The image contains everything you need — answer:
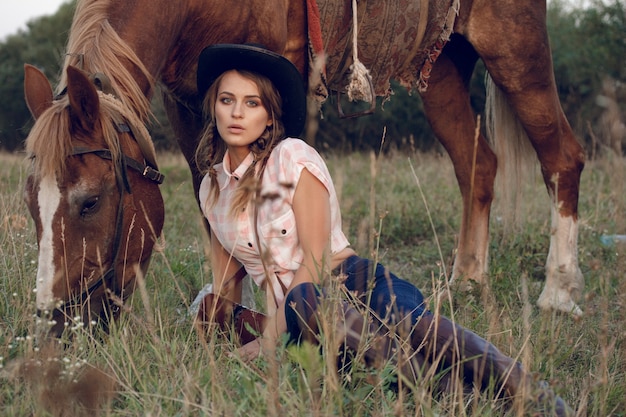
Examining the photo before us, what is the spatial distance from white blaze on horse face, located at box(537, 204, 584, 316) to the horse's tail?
48 cm

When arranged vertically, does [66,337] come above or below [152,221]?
below

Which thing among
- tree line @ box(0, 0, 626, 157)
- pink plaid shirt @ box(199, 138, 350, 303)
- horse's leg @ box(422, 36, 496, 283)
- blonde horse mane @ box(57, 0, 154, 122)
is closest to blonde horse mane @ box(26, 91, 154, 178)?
blonde horse mane @ box(57, 0, 154, 122)

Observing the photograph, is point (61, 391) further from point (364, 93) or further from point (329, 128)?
point (329, 128)

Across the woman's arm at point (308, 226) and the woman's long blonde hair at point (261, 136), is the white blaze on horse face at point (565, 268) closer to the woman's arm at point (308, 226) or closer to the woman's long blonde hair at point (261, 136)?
the woman's arm at point (308, 226)

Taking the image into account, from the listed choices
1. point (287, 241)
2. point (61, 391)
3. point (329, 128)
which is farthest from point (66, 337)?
point (329, 128)

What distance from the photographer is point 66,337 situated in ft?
7.73

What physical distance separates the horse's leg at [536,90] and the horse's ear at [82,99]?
2.47 metres

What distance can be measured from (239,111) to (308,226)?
0.51 m

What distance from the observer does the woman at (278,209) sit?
225 cm

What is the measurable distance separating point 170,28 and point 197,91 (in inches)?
15.5

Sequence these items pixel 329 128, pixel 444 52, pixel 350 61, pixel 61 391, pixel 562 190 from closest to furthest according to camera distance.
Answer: pixel 61 391, pixel 350 61, pixel 562 190, pixel 444 52, pixel 329 128

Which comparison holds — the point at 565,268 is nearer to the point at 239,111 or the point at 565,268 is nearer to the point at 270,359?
the point at 239,111

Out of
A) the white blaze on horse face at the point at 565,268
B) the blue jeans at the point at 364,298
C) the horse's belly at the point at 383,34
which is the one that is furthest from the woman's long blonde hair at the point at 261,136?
the white blaze on horse face at the point at 565,268

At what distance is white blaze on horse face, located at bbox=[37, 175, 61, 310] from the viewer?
7.40 feet
